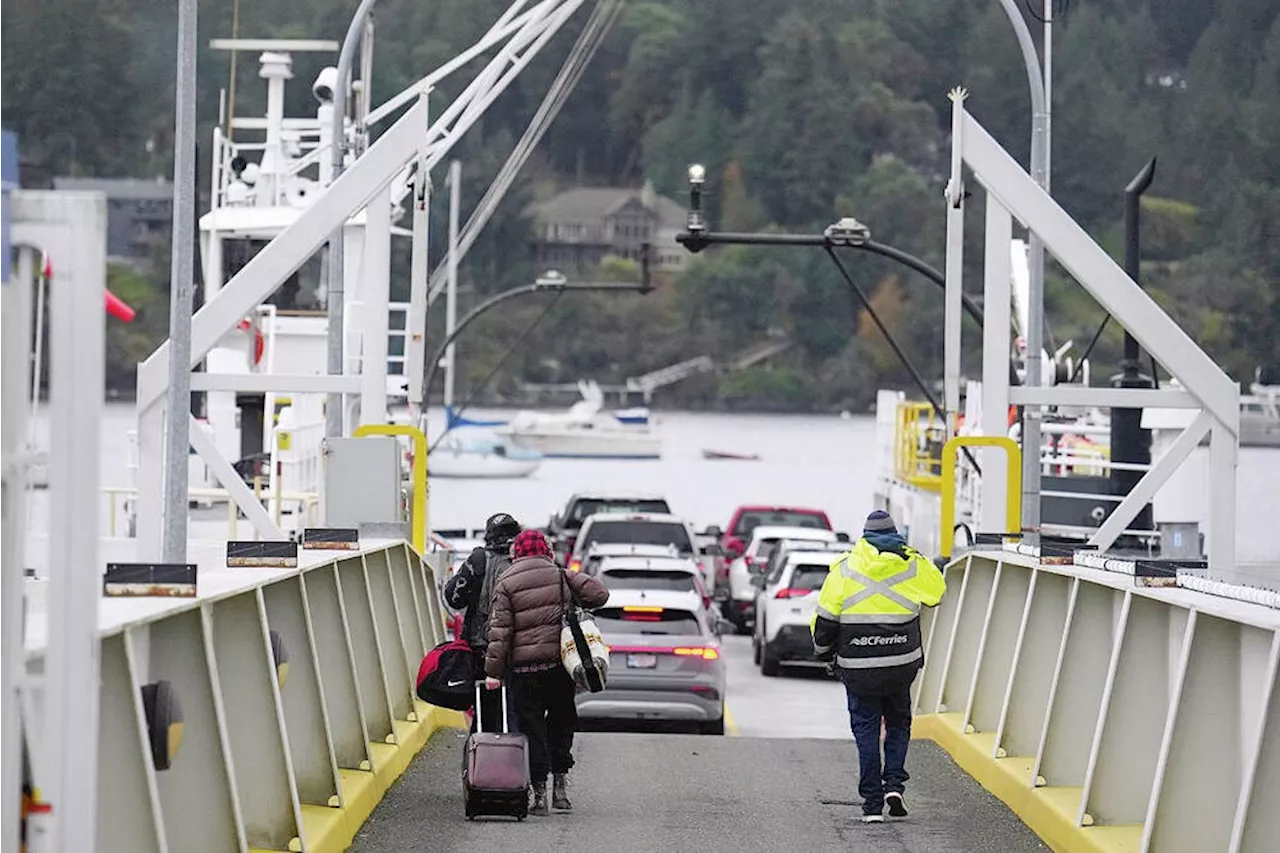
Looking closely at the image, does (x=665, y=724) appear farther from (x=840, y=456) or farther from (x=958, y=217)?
(x=840, y=456)

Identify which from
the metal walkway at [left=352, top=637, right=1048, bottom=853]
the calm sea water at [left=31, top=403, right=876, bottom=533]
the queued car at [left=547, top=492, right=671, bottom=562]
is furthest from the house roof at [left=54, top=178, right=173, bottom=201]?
the metal walkway at [left=352, top=637, right=1048, bottom=853]

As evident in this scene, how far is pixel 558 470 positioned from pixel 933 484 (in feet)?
310

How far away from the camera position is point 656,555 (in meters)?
23.0

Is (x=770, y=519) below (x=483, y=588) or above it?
below

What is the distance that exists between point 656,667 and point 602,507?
16.1 metres

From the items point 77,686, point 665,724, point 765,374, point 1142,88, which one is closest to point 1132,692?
point 77,686

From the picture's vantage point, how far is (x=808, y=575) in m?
28.8

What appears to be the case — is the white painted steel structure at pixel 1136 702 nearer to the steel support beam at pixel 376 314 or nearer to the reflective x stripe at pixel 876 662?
the reflective x stripe at pixel 876 662

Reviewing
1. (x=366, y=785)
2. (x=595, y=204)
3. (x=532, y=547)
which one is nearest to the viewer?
(x=366, y=785)

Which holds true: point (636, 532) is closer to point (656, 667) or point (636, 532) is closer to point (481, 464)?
point (656, 667)

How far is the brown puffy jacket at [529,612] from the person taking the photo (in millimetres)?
12367

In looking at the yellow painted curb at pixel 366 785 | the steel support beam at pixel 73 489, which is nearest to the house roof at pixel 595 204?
the yellow painted curb at pixel 366 785

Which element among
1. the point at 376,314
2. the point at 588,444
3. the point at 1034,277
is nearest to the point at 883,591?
the point at 376,314

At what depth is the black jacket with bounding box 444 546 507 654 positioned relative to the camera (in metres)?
12.9
